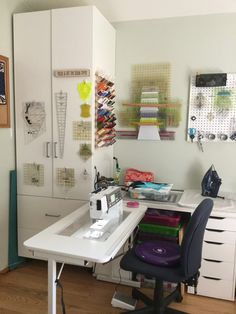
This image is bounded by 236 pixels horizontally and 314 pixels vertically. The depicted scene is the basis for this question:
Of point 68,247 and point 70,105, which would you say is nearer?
point 68,247

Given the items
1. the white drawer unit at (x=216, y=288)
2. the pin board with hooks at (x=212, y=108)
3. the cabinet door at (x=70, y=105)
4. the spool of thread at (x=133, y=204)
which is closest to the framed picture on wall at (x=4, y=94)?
the cabinet door at (x=70, y=105)

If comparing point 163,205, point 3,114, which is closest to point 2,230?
point 3,114

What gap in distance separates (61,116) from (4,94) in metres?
0.54

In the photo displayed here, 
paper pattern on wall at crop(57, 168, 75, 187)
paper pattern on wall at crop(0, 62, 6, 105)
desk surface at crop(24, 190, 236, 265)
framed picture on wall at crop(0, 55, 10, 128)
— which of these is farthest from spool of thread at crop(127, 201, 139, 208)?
paper pattern on wall at crop(0, 62, 6, 105)

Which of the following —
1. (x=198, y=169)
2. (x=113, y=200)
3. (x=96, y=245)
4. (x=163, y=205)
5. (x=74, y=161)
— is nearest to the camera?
(x=96, y=245)

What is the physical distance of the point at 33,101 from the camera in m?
2.59

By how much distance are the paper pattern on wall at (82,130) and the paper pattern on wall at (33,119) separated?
0.31 meters

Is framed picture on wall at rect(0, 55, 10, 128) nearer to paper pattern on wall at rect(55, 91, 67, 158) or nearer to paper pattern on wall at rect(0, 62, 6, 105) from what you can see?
paper pattern on wall at rect(0, 62, 6, 105)

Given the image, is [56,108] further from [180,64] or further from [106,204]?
[180,64]

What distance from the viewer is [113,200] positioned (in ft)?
6.45

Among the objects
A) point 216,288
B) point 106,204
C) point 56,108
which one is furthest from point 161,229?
point 56,108

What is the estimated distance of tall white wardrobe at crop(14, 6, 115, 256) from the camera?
2402mm

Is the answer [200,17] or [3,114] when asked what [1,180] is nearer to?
[3,114]

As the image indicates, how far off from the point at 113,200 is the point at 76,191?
0.69 meters
